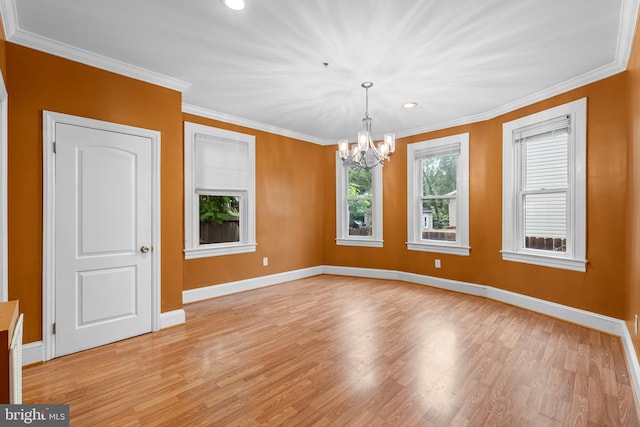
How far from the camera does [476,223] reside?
4.64 metres

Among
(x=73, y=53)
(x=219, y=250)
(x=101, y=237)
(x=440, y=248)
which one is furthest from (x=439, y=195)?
(x=73, y=53)

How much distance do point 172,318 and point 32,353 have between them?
3.69 ft

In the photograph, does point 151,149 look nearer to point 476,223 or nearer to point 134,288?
point 134,288

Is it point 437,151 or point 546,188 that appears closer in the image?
point 546,188

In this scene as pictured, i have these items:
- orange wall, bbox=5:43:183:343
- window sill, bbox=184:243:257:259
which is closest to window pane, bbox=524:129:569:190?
window sill, bbox=184:243:257:259

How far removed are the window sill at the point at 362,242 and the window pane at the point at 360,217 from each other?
0.16 metres

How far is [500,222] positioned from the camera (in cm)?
429

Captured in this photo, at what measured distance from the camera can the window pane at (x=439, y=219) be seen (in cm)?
497

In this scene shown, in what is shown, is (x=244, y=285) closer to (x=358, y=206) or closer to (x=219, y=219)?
(x=219, y=219)

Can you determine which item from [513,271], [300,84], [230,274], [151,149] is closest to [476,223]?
[513,271]

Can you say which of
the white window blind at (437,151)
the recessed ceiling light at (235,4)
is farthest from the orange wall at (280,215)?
the recessed ceiling light at (235,4)

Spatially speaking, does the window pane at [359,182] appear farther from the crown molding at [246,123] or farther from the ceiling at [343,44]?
the ceiling at [343,44]

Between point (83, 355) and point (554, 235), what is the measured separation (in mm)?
5079

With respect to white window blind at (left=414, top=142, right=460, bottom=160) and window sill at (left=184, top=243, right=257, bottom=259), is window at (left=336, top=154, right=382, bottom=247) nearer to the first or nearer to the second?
white window blind at (left=414, top=142, right=460, bottom=160)
